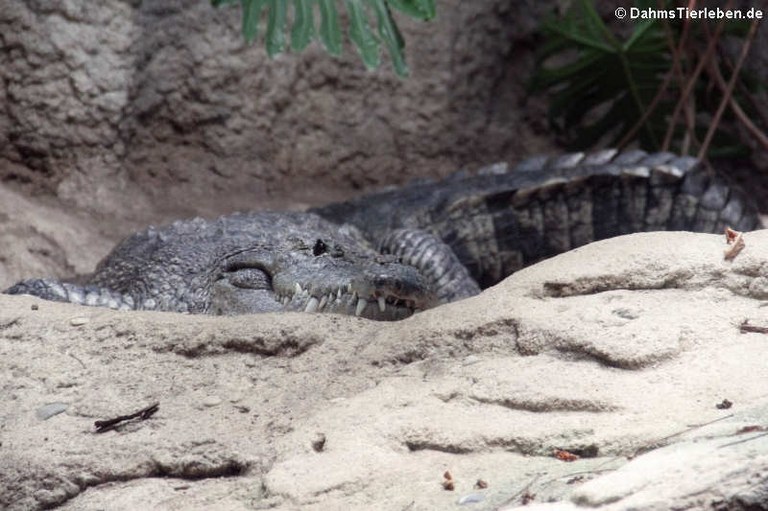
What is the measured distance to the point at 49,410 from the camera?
268 cm

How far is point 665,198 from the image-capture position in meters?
5.59

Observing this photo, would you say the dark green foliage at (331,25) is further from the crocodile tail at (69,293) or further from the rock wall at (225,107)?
the rock wall at (225,107)

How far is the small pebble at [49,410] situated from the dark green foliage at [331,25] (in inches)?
84.4

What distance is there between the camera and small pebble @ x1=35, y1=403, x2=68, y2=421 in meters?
2.66

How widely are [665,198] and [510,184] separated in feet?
2.61

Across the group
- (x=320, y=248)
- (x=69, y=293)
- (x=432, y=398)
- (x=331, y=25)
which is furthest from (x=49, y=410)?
(x=331, y=25)

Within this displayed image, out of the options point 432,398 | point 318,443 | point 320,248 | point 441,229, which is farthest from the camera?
point 441,229

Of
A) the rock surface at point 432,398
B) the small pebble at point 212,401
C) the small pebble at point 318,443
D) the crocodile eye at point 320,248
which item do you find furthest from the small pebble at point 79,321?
the crocodile eye at point 320,248

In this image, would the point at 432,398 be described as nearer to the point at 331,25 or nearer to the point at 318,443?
the point at 318,443

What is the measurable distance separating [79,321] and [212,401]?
0.61 metres

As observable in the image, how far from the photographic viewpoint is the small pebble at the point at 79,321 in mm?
3045

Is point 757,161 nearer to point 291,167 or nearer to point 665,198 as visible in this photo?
point 665,198

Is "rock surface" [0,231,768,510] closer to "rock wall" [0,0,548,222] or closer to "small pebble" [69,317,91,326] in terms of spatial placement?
"small pebble" [69,317,91,326]

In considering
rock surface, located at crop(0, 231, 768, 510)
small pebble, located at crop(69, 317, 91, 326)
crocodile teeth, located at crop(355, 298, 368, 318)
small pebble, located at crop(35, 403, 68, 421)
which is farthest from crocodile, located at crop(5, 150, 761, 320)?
small pebble, located at crop(35, 403, 68, 421)
